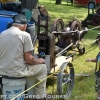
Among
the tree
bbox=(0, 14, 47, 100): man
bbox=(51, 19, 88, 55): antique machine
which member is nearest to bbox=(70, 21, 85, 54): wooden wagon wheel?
bbox=(51, 19, 88, 55): antique machine

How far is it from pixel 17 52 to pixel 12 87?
1.47ft

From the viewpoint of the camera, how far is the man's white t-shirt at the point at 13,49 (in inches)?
119

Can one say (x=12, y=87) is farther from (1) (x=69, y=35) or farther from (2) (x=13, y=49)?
(1) (x=69, y=35)

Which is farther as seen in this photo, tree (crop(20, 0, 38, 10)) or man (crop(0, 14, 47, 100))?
tree (crop(20, 0, 38, 10))

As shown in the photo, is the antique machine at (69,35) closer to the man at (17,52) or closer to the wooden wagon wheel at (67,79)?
the wooden wagon wheel at (67,79)

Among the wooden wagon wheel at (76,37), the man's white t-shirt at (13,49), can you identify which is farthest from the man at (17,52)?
the wooden wagon wheel at (76,37)

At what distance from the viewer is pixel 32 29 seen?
4.20 m

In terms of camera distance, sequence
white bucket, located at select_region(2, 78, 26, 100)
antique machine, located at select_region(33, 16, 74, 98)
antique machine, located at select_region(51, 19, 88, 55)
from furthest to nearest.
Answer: antique machine, located at select_region(51, 19, 88, 55)
antique machine, located at select_region(33, 16, 74, 98)
white bucket, located at select_region(2, 78, 26, 100)

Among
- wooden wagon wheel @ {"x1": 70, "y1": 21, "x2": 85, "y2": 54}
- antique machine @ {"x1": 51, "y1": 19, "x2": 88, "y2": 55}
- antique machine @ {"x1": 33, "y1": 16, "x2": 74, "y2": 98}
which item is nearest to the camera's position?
antique machine @ {"x1": 33, "y1": 16, "x2": 74, "y2": 98}

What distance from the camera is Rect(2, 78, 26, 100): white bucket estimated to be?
10.3 ft

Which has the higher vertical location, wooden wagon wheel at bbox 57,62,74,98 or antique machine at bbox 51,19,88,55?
antique machine at bbox 51,19,88,55

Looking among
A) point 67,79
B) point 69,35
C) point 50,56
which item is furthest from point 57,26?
point 67,79

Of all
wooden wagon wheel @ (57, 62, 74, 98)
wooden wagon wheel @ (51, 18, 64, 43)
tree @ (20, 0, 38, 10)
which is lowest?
wooden wagon wheel @ (57, 62, 74, 98)

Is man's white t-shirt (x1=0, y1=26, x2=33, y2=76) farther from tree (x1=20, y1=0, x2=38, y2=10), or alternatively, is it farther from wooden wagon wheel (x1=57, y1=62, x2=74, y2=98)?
tree (x1=20, y1=0, x2=38, y2=10)
